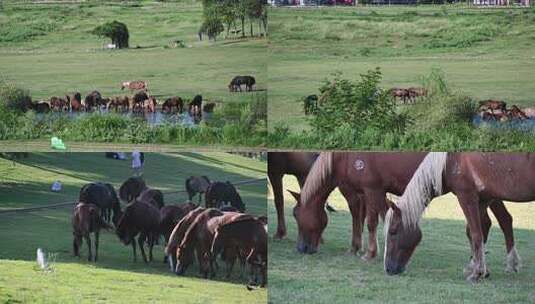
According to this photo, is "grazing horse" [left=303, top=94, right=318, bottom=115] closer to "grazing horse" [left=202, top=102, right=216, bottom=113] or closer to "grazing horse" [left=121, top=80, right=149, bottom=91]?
"grazing horse" [left=202, top=102, right=216, bottom=113]

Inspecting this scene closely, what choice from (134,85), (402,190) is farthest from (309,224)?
(134,85)

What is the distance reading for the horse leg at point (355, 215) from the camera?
11.3m

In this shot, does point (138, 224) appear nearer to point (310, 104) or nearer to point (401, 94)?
point (310, 104)

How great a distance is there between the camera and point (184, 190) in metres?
11.6

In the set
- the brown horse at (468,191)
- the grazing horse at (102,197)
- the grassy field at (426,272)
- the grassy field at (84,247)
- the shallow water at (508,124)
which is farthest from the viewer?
the shallow water at (508,124)

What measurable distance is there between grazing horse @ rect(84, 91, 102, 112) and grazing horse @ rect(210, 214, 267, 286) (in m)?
2.18

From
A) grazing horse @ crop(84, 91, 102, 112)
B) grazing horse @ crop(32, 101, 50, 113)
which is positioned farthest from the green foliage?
grazing horse @ crop(32, 101, 50, 113)

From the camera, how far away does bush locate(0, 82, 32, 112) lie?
1262 cm

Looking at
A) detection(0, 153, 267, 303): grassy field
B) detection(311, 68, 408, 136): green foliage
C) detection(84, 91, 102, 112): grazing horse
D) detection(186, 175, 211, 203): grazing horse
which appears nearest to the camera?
detection(0, 153, 267, 303): grassy field

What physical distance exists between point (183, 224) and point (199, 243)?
24 centimetres

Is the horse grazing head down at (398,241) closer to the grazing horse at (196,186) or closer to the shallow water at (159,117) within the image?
the grazing horse at (196,186)

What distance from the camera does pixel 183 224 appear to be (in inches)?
454

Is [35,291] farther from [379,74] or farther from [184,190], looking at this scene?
[379,74]

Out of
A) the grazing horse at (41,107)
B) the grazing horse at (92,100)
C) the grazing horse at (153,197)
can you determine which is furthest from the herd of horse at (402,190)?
the grazing horse at (41,107)
